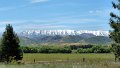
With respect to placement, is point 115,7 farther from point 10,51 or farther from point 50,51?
point 50,51

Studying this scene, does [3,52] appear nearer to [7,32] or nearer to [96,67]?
[7,32]

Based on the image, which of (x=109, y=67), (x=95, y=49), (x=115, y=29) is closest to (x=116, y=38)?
(x=115, y=29)

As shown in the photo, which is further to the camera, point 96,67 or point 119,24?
point 119,24

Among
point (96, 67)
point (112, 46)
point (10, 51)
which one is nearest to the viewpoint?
point (96, 67)

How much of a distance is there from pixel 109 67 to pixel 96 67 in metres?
1.10

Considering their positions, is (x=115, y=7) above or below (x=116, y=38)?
above

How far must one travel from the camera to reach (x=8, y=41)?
56.6 metres

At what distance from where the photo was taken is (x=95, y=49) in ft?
501

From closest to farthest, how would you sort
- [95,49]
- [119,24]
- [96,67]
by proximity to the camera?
[96,67] → [119,24] → [95,49]

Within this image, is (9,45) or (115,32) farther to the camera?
(9,45)

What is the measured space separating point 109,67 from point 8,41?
124ft

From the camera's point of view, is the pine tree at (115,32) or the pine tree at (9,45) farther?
the pine tree at (9,45)

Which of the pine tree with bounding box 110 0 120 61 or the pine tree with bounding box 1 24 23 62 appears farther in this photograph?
the pine tree with bounding box 1 24 23 62

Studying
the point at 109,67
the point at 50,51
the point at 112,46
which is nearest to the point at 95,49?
the point at 50,51
